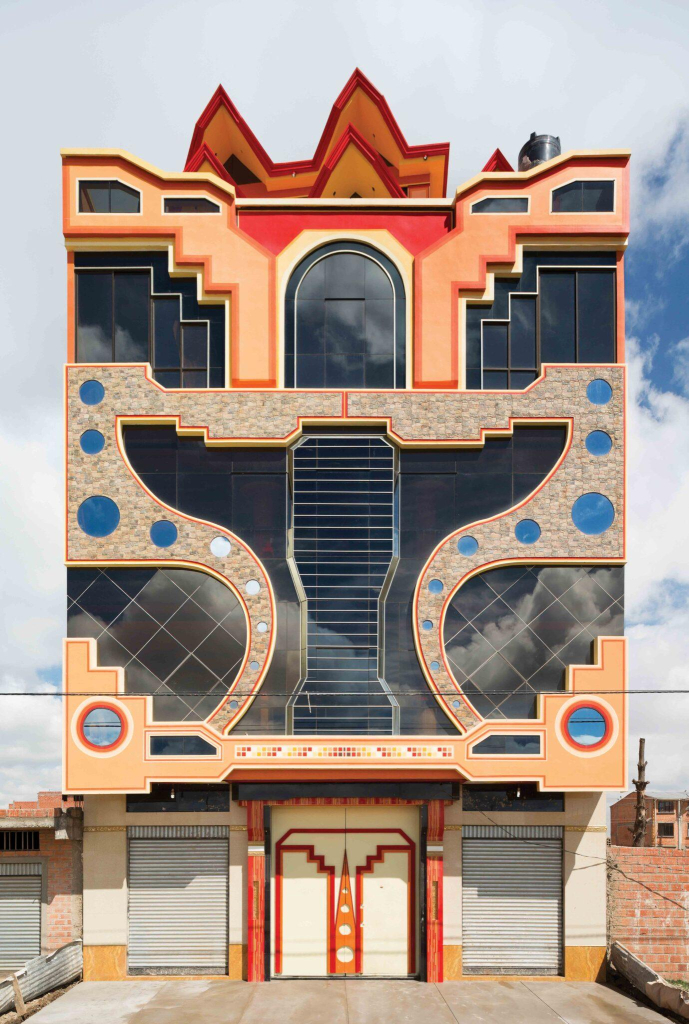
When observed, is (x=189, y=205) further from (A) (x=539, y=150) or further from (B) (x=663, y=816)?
(B) (x=663, y=816)

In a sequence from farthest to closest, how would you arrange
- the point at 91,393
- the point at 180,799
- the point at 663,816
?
1. the point at 663,816
2. the point at 91,393
3. the point at 180,799

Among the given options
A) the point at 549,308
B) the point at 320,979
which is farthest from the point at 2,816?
the point at 549,308

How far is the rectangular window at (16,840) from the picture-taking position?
19.9 meters

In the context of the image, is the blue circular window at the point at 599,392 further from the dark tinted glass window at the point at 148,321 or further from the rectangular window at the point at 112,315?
the rectangular window at the point at 112,315

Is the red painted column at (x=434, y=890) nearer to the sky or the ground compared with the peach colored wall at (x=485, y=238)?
nearer to the ground

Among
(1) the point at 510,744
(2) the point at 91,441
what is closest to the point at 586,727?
(1) the point at 510,744

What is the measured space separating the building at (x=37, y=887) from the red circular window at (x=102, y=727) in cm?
206

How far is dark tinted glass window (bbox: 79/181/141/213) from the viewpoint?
67.7ft

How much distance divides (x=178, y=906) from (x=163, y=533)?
30.1 ft

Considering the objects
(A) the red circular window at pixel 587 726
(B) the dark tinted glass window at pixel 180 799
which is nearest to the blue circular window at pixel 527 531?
(A) the red circular window at pixel 587 726

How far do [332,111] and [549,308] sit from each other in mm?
9397

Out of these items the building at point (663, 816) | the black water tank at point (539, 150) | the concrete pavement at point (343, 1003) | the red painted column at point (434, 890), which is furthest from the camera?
the building at point (663, 816)

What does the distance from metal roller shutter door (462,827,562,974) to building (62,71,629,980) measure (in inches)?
2.2

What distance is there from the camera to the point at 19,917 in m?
19.9
